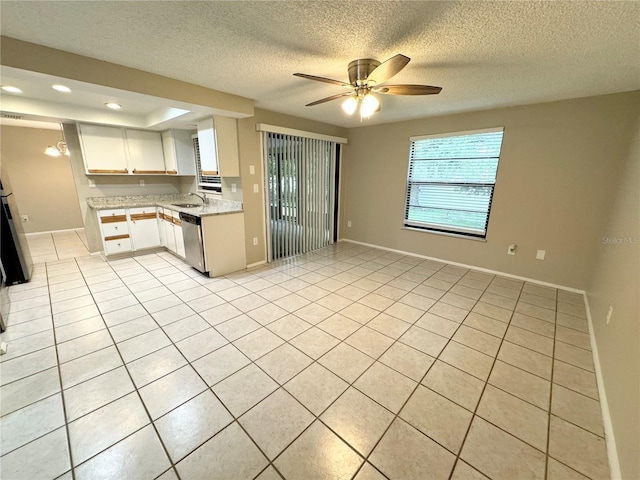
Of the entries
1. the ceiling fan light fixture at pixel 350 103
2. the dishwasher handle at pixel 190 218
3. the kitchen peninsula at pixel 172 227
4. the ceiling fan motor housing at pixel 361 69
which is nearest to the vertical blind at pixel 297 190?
the kitchen peninsula at pixel 172 227

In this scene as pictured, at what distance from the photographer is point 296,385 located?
174 cm

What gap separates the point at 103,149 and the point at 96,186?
0.68m

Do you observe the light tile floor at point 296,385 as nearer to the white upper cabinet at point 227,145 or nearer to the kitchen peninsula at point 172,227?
the kitchen peninsula at point 172,227

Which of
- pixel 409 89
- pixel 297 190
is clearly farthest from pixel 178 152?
pixel 409 89

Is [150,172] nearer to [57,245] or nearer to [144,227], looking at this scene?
[144,227]

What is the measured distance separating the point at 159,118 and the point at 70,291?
2.62 meters

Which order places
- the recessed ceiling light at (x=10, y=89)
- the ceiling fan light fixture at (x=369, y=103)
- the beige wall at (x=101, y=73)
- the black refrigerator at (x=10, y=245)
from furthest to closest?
the black refrigerator at (x=10, y=245)
the recessed ceiling light at (x=10, y=89)
the ceiling fan light fixture at (x=369, y=103)
the beige wall at (x=101, y=73)

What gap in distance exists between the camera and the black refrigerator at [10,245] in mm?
2932

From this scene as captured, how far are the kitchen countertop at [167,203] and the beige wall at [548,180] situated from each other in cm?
300

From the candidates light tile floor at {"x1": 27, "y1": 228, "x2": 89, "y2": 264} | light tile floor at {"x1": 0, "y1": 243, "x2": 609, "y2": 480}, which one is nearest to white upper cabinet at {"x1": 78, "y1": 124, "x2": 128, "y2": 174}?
light tile floor at {"x1": 27, "y1": 228, "x2": 89, "y2": 264}

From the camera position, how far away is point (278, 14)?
147 centimetres

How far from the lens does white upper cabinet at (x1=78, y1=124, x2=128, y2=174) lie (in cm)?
383

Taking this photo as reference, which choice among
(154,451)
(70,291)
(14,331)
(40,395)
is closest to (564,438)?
(154,451)

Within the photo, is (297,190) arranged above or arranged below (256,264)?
above
